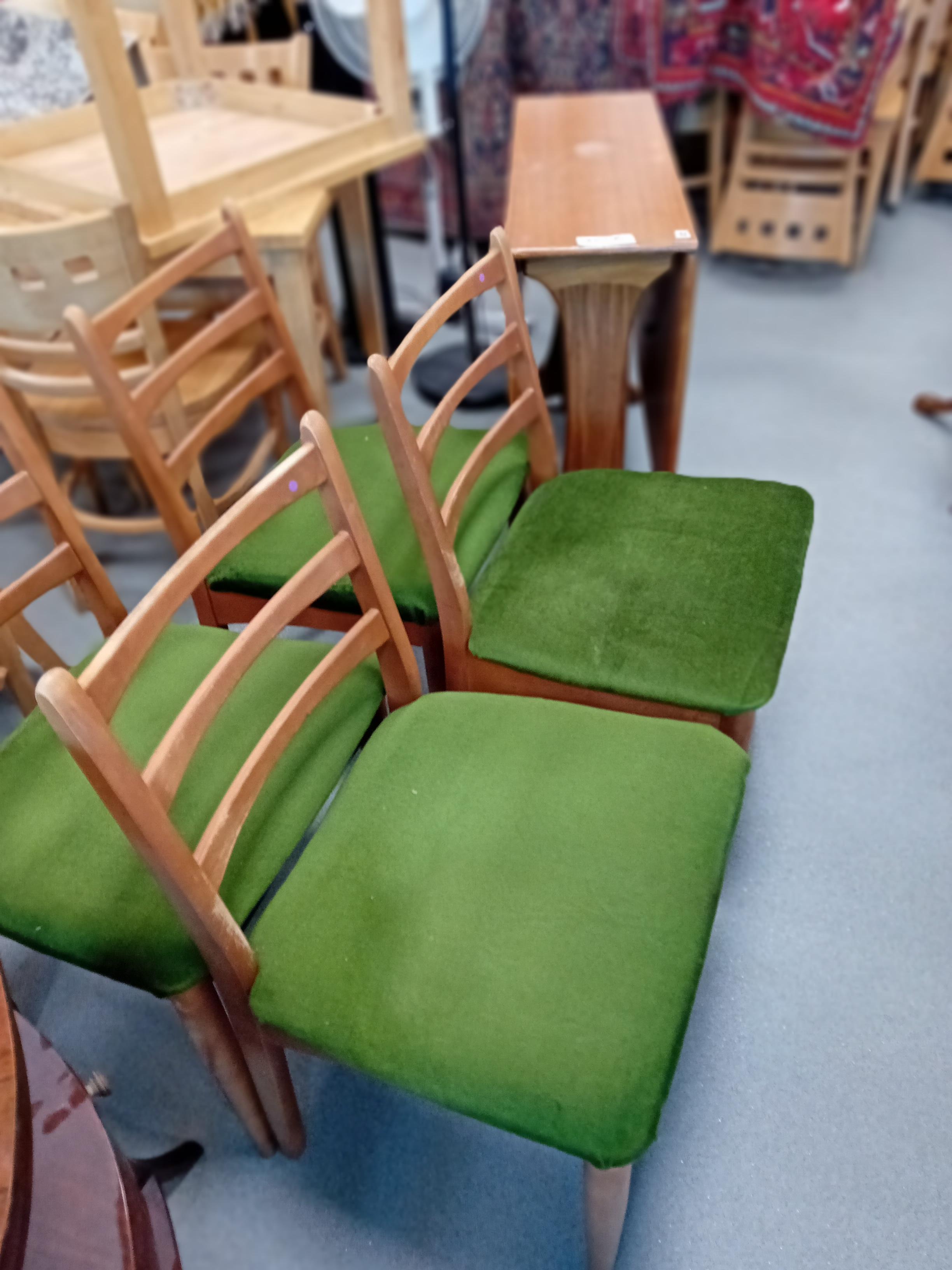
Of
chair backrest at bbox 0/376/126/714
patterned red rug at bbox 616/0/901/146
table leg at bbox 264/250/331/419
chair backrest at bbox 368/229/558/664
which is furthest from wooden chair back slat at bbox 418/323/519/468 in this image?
patterned red rug at bbox 616/0/901/146

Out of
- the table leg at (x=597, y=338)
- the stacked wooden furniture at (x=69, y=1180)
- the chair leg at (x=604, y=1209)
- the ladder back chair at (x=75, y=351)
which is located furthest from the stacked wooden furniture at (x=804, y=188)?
the stacked wooden furniture at (x=69, y=1180)

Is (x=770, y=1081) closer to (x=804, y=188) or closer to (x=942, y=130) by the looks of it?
(x=804, y=188)

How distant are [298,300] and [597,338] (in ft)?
2.28

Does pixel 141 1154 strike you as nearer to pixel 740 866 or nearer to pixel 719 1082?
pixel 719 1082

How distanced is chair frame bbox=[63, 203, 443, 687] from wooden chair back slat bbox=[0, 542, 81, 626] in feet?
0.57

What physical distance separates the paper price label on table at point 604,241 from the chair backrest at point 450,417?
0.54ft

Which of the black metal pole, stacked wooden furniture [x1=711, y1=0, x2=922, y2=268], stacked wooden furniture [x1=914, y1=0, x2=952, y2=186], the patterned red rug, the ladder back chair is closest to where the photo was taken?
the ladder back chair

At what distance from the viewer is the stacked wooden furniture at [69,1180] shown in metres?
0.67

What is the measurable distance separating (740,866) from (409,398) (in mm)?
1797

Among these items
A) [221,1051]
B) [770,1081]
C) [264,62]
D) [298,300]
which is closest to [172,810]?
[221,1051]

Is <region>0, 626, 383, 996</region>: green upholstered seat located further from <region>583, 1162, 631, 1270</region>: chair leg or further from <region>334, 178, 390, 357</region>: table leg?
<region>334, 178, 390, 357</region>: table leg

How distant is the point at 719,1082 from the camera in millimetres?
1158

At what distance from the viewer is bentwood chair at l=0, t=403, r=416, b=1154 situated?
2.54ft

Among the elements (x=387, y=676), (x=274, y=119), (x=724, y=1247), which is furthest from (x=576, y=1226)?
(x=274, y=119)
